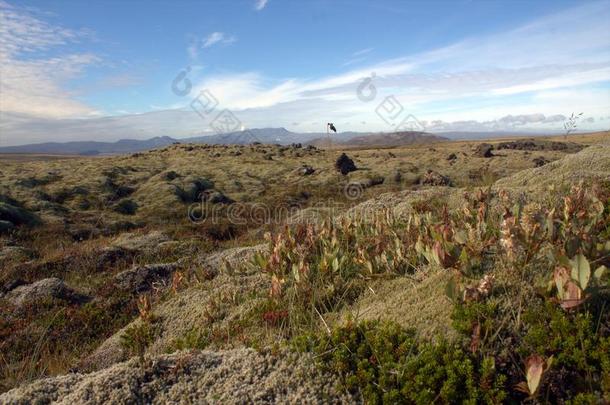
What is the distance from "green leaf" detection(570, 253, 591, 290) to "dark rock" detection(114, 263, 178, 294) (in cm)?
975

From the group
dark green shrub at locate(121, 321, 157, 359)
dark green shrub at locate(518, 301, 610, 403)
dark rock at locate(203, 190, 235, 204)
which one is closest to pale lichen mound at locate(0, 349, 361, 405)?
dark green shrub at locate(518, 301, 610, 403)

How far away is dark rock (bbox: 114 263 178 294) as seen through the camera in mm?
11297

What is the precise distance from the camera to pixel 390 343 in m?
4.37

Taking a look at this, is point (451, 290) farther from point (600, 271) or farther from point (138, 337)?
point (138, 337)

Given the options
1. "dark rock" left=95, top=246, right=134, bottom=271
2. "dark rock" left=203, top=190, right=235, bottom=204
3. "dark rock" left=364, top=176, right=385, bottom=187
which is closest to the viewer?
"dark rock" left=95, top=246, right=134, bottom=271

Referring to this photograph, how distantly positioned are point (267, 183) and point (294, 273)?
34564 mm

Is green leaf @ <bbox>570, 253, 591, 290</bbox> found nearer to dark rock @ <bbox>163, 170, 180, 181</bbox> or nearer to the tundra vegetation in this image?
the tundra vegetation

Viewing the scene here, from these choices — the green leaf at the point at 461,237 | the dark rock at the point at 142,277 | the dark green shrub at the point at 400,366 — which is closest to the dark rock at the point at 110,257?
the dark rock at the point at 142,277

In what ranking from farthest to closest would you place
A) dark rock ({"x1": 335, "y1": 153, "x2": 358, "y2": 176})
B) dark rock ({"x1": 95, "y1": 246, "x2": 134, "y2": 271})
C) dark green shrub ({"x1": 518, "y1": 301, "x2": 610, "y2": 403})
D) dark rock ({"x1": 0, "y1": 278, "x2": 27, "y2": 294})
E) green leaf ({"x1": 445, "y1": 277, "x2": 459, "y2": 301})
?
1. dark rock ({"x1": 335, "y1": 153, "x2": 358, "y2": 176})
2. dark rock ({"x1": 95, "y1": 246, "x2": 134, "y2": 271})
3. dark rock ({"x1": 0, "y1": 278, "x2": 27, "y2": 294})
4. green leaf ({"x1": 445, "y1": 277, "x2": 459, "y2": 301})
5. dark green shrub ({"x1": 518, "y1": 301, "x2": 610, "y2": 403})

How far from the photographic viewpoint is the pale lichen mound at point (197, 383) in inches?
162

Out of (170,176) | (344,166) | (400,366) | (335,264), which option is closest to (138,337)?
(335,264)

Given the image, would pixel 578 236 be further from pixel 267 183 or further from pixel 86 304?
pixel 267 183

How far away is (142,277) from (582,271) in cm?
1064

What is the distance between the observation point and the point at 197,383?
4.34m
